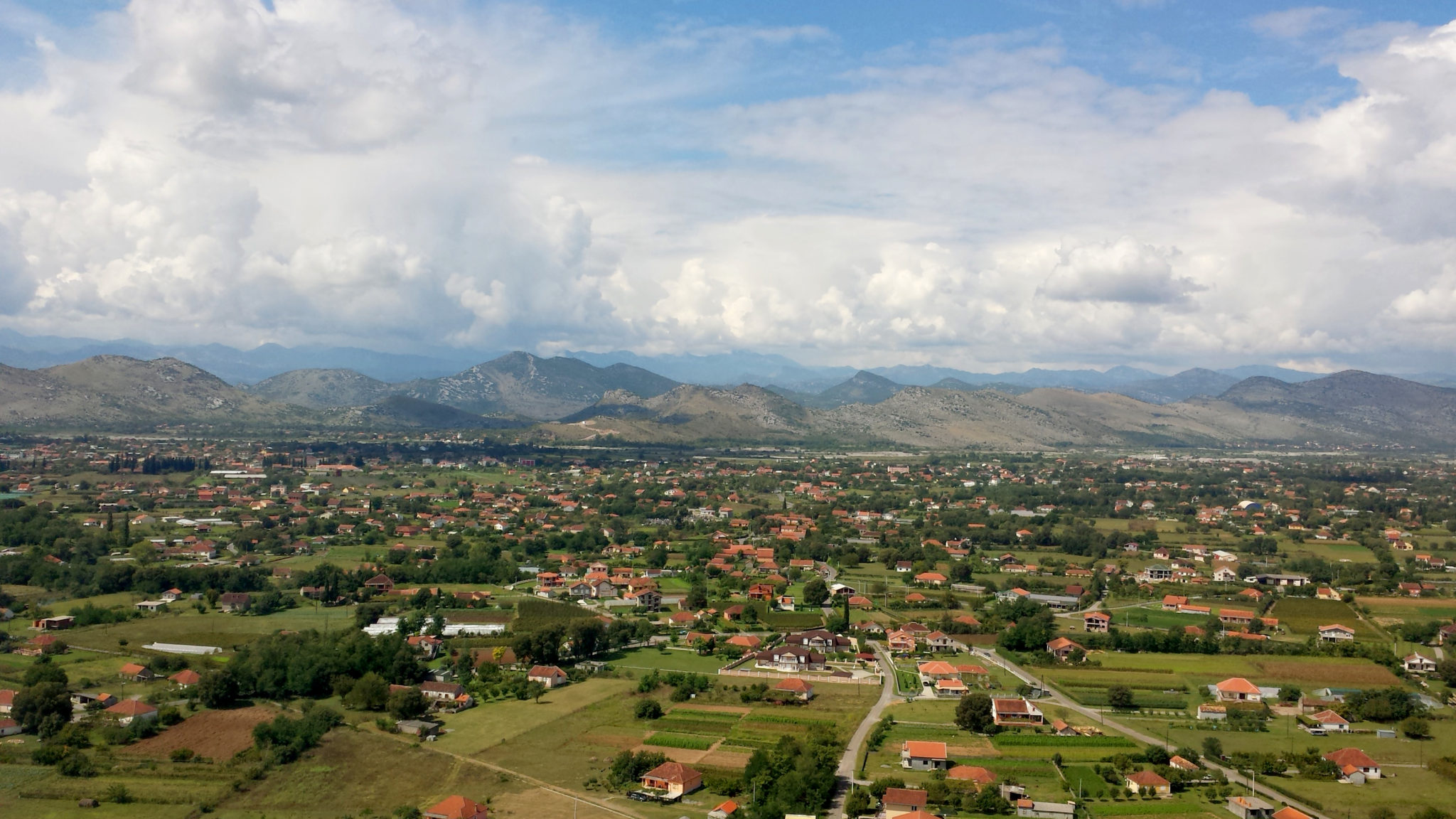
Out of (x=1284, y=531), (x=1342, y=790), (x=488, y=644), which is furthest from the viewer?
(x=1284, y=531)

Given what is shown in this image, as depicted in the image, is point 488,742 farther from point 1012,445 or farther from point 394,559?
point 1012,445

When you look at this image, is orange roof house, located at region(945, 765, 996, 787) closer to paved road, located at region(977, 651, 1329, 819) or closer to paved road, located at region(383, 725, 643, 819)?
paved road, located at region(977, 651, 1329, 819)

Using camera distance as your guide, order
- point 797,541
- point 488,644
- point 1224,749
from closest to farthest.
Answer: point 1224,749, point 488,644, point 797,541

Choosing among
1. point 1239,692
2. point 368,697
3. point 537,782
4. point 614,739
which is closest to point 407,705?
point 368,697

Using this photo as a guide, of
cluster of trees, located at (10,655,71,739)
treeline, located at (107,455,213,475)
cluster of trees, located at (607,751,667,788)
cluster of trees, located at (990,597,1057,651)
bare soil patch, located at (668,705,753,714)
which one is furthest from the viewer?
treeline, located at (107,455,213,475)

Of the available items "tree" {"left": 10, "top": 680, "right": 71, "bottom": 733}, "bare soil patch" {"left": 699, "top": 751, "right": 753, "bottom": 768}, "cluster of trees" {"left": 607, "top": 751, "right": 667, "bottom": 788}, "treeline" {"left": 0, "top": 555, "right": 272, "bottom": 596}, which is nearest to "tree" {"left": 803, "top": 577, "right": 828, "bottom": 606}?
"bare soil patch" {"left": 699, "top": 751, "right": 753, "bottom": 768}

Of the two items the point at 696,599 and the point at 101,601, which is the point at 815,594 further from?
the point at 101,601

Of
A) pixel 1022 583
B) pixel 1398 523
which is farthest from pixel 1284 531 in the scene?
pixel 1022 583

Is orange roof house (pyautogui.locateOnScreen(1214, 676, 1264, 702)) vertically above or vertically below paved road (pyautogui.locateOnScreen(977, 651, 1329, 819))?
above
